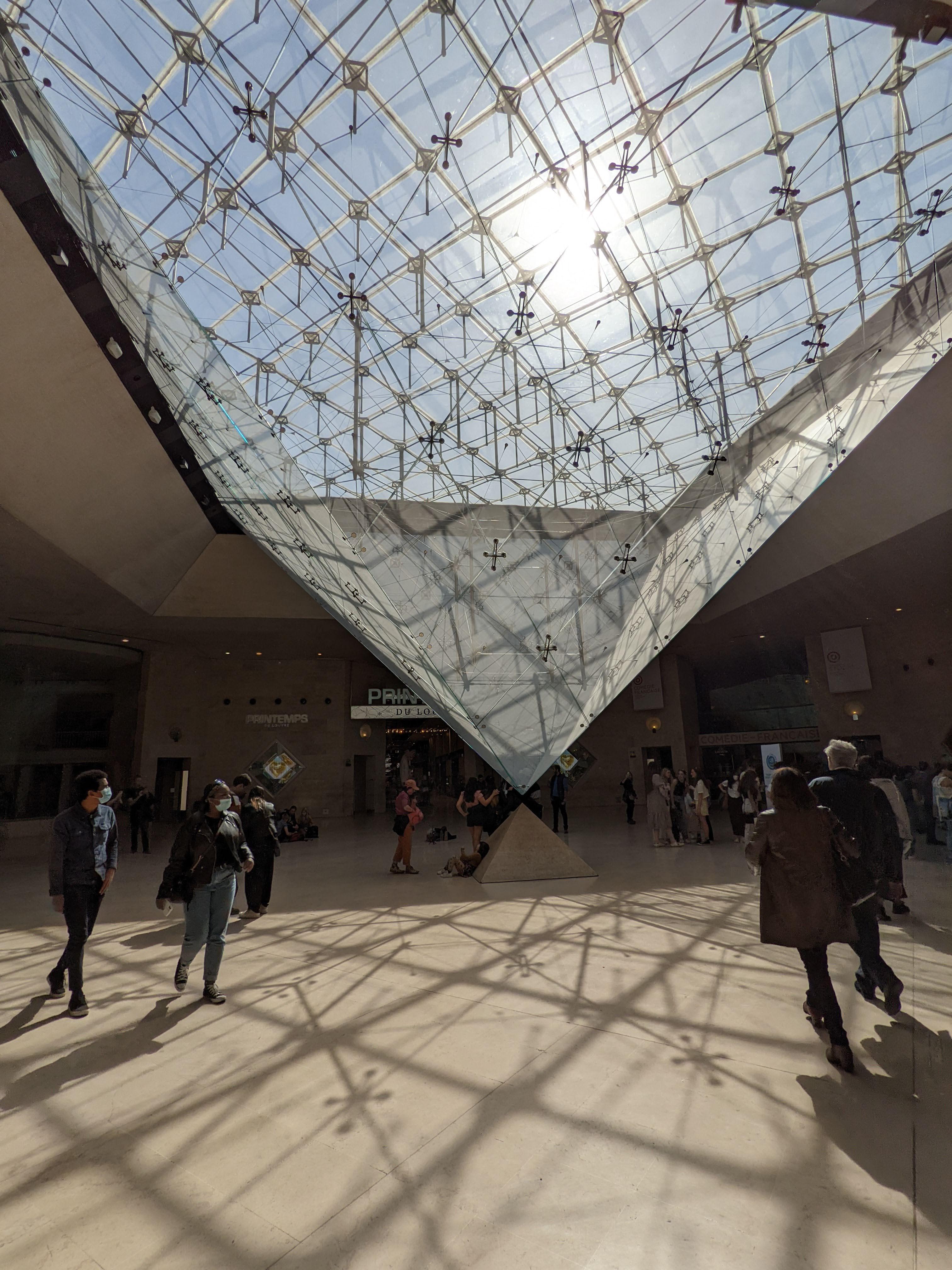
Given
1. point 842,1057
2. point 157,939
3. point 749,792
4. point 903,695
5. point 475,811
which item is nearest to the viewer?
point 842,1057

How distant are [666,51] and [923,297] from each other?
15.0 ft

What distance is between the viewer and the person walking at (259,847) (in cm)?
645

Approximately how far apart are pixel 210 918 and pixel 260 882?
2.73 metres

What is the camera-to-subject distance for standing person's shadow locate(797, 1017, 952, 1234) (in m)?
2.05

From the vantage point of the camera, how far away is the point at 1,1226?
6.52ft

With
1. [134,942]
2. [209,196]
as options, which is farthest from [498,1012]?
[209,196]

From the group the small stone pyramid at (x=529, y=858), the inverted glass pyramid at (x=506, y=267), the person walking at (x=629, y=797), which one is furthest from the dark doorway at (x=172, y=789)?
the small stone pyramid at (x=529, y=858)

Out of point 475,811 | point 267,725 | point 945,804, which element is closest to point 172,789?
point 267,725

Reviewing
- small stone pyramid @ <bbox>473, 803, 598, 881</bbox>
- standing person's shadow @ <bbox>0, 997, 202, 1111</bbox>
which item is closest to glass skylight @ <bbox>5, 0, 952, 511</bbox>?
small stone pyramid @ <bbox>473, 803, 598, 881</bbox>

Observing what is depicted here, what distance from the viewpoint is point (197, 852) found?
13.5ft

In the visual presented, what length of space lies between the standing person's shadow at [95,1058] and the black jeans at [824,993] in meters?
3.42

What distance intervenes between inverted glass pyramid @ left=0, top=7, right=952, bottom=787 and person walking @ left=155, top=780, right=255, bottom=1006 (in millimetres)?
4737

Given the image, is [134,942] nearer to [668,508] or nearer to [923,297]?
[668,508]

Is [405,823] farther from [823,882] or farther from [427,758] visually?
[427,758]
